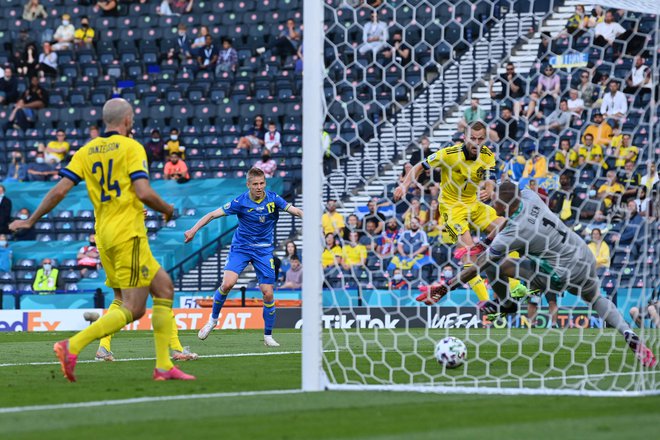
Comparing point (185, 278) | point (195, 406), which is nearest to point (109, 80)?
point (185, 278)

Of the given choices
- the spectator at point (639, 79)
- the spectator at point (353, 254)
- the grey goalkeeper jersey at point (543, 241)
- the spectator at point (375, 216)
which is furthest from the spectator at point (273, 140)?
the spectator at point (639, 79)

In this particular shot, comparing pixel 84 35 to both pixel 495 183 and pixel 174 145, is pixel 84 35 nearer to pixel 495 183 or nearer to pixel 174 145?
pixel 174 145

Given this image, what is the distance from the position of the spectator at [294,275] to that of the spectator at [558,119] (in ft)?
35.1

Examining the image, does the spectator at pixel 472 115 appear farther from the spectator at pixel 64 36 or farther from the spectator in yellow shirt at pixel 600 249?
the spectator at pixel 64 36

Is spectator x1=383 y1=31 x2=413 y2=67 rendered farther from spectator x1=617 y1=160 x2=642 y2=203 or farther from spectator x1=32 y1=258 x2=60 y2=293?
spectator x1=32 y1=258 x2=60 y2=293

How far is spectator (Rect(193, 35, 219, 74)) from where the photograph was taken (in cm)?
2789

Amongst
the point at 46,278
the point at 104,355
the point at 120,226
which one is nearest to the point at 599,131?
the point at 120,226

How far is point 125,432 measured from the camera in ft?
19.9

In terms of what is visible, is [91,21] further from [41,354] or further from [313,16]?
[313,16]

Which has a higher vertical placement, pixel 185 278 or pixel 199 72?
pixel 199 72

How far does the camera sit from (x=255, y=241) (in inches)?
583

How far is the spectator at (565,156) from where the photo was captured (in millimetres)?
10500

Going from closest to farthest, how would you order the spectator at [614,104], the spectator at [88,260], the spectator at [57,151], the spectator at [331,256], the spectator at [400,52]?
the spectator at [331,256], the spectator at [614,104], the spectator at [400,52], the spectator at [88,260], the spectator at [57,151]

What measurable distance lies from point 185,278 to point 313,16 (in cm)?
1520
